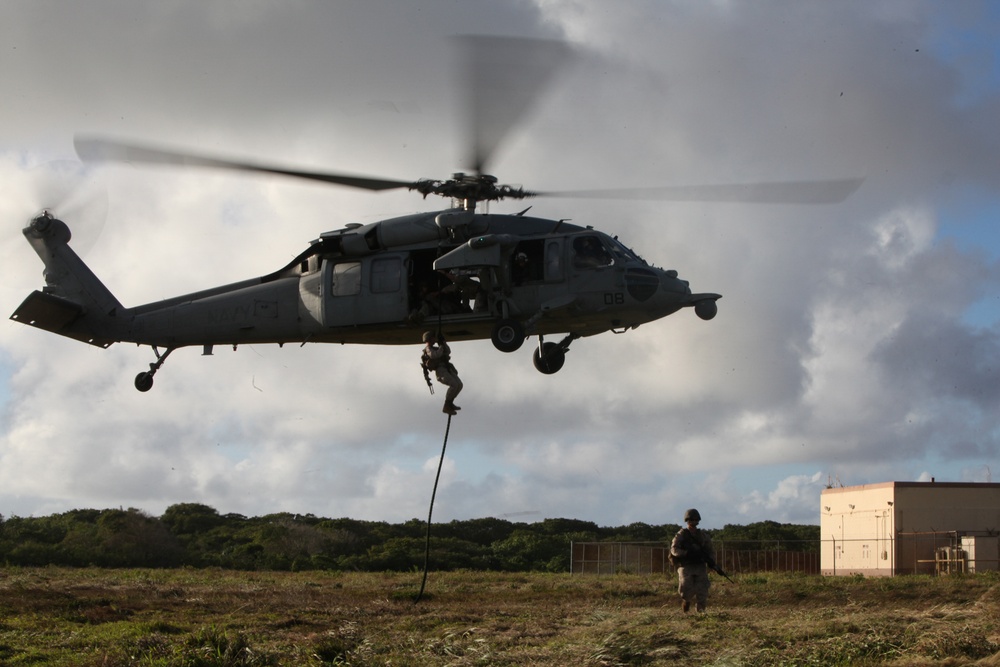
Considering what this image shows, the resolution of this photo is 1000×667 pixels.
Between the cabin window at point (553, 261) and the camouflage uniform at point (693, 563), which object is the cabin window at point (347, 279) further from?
the camouflage uniform at point (693, 563)

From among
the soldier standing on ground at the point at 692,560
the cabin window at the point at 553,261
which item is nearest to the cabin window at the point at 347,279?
the cabin window at the point at 553,261

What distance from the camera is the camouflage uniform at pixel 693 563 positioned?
48.9ft

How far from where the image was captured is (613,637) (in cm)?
1059

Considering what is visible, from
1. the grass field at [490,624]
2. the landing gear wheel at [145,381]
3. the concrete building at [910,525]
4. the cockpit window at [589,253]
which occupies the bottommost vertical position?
the grass field at [490,624]

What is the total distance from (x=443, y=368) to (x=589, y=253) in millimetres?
5257

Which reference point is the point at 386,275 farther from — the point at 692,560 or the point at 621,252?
the point at 692,560

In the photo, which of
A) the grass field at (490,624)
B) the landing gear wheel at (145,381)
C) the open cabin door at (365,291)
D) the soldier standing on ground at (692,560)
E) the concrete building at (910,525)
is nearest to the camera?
the grass field at (490,624)

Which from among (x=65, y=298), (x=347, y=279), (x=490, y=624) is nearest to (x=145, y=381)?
(x=65, y=298)

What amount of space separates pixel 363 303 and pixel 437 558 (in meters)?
16.3

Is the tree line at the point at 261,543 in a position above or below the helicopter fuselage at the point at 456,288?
below

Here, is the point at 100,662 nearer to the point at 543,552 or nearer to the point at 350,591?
the point at 350,591

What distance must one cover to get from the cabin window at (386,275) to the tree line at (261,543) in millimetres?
12500

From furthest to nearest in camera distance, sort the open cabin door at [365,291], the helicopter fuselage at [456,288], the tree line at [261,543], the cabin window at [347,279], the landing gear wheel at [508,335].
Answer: the tree line at [261,543] < the cabin window at [347,279] < the open cabin door at [365,291] < the helicopter fuselage at [456,288] < the landing gear wheel at [508,335]

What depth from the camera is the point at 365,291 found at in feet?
67.7
